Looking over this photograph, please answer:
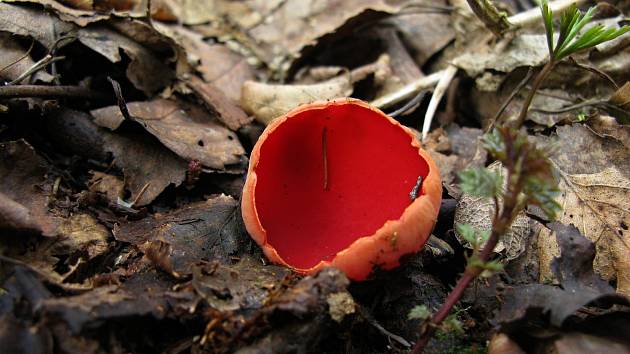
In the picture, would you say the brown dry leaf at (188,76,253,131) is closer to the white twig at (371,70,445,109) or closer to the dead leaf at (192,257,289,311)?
the white twig at (371,70,445,109)

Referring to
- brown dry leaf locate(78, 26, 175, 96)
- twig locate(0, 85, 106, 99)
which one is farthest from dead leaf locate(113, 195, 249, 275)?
brown dry leaf locate(78, 26, 175, 96)

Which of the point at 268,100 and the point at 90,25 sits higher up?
the point at 90,25

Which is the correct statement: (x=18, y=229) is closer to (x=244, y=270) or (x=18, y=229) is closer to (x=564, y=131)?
(x=244, y=270)

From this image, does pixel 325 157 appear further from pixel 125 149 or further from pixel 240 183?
pixel 125 149

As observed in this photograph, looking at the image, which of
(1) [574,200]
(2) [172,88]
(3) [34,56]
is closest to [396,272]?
(1) [574,200]

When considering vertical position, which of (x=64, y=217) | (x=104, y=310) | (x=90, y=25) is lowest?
(x=64, y=217)

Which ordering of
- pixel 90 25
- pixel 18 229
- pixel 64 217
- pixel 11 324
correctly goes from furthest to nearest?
1. pixel 90 25
2. pixel 64 217
3. pixel 18 229
4. pixel 11 324
